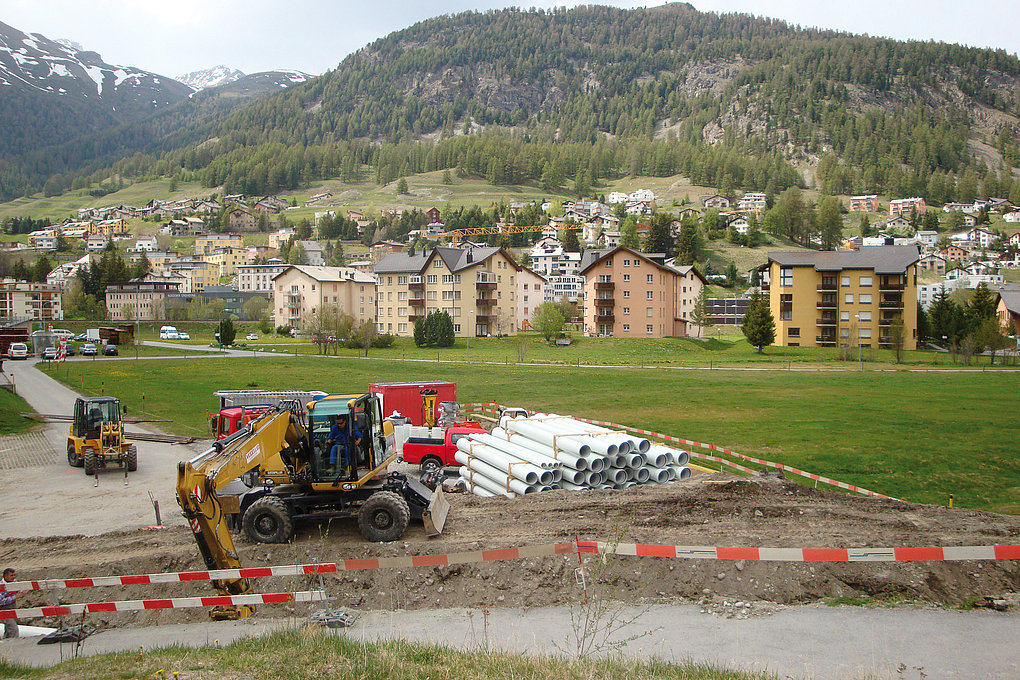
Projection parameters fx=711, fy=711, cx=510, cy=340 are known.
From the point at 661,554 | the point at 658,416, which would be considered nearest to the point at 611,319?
the point at 658,416

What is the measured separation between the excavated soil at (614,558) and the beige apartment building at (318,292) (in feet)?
283

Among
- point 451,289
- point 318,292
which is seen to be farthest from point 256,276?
point 451,289

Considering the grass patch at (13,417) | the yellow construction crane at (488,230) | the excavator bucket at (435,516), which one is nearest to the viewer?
the excavator bucket at (435,516)

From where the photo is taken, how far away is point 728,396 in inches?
1451

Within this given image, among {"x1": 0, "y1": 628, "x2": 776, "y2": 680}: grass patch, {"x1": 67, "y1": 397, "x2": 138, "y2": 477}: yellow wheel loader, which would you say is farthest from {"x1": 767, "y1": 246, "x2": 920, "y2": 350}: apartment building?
{"x1": 0, "y1": 628, "x2": 776, "y2": 680}: grass patch

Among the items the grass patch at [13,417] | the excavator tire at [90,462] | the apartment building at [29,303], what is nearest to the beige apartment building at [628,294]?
the grass patch at [13,417]

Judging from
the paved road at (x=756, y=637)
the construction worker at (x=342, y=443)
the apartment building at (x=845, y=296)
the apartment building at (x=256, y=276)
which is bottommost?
the paved road at (x=756, y=637)

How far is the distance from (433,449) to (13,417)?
21.6m

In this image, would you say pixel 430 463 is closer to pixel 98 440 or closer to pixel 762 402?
pixel 98 440

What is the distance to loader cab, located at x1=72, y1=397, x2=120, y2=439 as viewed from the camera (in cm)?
2222

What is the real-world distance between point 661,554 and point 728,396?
2715 cm

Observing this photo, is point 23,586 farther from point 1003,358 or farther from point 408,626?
point 1003,358

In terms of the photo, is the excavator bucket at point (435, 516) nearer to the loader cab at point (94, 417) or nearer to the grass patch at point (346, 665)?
the grass patch at point (346, 665)

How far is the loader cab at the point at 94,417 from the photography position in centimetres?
2222
